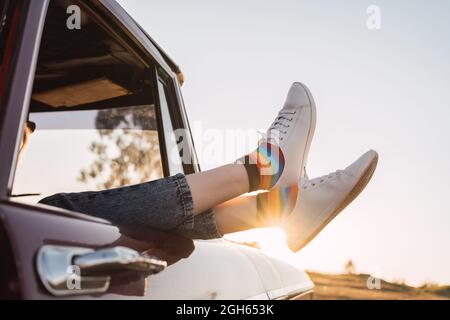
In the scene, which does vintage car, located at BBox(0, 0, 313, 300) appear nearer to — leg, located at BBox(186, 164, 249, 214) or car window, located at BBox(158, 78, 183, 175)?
car window, located at BBox(158, 78, 183, 175)

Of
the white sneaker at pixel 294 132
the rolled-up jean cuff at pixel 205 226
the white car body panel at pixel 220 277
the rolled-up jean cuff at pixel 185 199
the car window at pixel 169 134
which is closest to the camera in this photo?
the white car body panel at pixel 220 277

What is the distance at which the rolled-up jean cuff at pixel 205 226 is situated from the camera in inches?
66.1

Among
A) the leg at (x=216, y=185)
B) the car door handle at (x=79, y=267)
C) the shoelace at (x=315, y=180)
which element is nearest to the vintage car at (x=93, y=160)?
the car door handle at (x=79, y=267)

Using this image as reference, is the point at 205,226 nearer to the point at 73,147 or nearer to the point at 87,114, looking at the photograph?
the point at 73,147

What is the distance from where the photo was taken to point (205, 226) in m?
1.70

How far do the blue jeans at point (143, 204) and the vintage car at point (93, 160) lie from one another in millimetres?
51


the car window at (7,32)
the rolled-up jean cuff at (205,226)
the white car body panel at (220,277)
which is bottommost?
the white car body panel at (220,277)

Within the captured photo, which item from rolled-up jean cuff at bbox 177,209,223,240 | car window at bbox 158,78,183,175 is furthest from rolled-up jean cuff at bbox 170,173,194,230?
car window at bbox 158,78,183,175

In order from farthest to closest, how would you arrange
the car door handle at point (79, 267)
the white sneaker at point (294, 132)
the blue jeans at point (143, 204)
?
the white sneaker at point (294, 132)
the blue jeans at point (143, 204)
the car door handle at point (79, 267)

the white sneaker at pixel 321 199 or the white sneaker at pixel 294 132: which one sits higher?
the white sneaker at pixel 294 132

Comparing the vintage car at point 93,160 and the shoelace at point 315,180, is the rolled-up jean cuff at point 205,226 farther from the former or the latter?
the shoelace at point 315,180

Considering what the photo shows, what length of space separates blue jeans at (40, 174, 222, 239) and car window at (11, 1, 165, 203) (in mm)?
514
